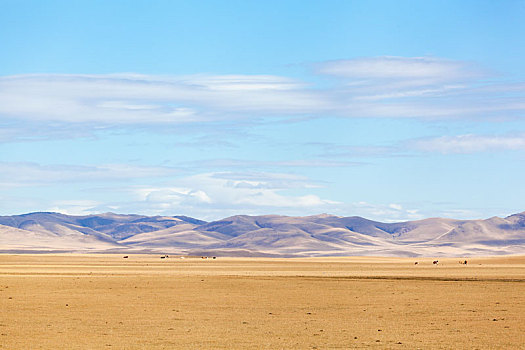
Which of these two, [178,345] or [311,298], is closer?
[178,345]

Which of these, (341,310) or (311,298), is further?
(311,298)

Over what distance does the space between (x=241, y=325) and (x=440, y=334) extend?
774 cm

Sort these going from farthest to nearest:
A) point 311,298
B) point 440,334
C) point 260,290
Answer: point 260,290
point 311,298
point 440,334

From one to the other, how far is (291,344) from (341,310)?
12.1 meters

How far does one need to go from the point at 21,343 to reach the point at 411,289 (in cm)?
3221

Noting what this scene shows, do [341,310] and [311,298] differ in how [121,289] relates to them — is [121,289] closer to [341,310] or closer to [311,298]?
[311,298]

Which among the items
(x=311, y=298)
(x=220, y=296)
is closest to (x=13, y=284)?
(x=220, y=296)

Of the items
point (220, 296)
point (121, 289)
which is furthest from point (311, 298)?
point (121, 289)

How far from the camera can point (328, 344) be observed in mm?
26266

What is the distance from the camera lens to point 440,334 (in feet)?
94.7

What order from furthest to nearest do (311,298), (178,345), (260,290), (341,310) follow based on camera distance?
(260,290)
(311,298)
(341,310)
(178,345)

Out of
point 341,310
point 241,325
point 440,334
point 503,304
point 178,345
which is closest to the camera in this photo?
point 178,345

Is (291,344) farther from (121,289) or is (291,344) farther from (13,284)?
(13,284)

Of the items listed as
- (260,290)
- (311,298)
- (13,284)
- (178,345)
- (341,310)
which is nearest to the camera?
(178,345)
